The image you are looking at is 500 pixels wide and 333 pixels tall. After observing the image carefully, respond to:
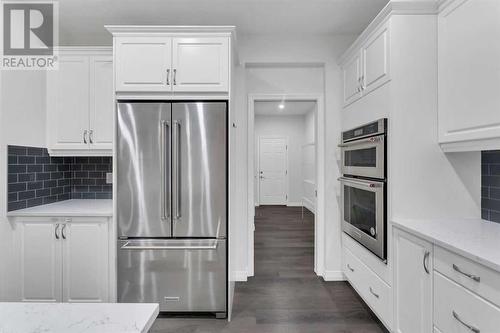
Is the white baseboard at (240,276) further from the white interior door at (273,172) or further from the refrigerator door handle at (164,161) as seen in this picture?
the white interior door at (273,172)

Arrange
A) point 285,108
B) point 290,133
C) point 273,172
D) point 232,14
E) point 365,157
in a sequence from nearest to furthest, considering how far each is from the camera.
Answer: point 365,157, point 232,14, point 285,108, point 290,133, point 273,172

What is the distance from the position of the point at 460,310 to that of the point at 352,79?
2119 mm

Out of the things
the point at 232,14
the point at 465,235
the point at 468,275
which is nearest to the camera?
the point at 468,275

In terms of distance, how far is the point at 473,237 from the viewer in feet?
5.35

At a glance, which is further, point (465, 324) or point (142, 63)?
point (142, 63)

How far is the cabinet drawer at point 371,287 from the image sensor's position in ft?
7.09

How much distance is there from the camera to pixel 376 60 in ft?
7.63

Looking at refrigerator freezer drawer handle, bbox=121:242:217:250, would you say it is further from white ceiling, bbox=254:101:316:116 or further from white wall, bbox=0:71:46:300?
white ceiling, bbox=254:101:316:116

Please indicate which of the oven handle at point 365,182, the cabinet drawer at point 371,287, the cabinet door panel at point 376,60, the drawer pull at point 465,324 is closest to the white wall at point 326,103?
the cabinet drawer at point 371,287

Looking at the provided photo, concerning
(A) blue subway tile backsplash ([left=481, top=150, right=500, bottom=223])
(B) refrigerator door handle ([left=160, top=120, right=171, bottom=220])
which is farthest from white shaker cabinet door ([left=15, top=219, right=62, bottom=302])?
(A) blue subway tile backsplash ([left=481, top=150, right=500, bottom=223])

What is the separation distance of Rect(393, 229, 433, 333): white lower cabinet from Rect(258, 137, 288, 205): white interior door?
7.12 metres

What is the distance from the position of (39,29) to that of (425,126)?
3.58 meters

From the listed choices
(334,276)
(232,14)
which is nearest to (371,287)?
(334,276)

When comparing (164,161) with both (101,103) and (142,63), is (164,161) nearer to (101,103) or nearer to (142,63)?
(142,63)
